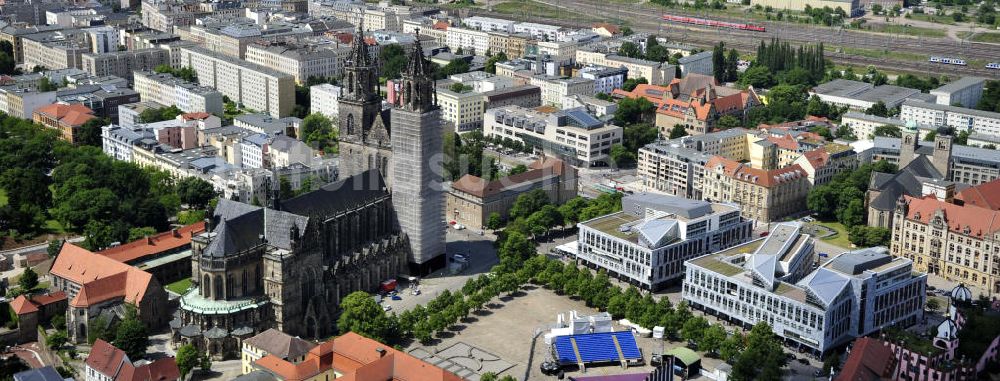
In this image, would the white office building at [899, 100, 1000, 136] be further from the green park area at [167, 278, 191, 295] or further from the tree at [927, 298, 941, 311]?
the green park area at [167, 278, 191, 295]

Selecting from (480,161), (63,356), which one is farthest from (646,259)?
(63,356)

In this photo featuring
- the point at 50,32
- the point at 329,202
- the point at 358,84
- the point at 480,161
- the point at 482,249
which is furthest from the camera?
the point at 50,32

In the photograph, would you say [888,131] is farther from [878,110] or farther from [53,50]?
[53,50]

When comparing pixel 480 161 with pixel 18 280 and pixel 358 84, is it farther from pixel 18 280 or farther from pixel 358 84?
pixel 18 280

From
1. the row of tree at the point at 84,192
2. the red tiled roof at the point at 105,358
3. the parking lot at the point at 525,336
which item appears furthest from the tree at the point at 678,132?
the red tiled roof at the point at 105,358

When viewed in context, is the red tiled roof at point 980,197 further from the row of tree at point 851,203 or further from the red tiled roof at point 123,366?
the red tiled roof at point 123,366

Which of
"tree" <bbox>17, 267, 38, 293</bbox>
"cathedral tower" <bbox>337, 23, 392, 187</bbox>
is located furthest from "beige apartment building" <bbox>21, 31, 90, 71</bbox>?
"tree" <bbox>17, 267, 38, 293</bbox>
